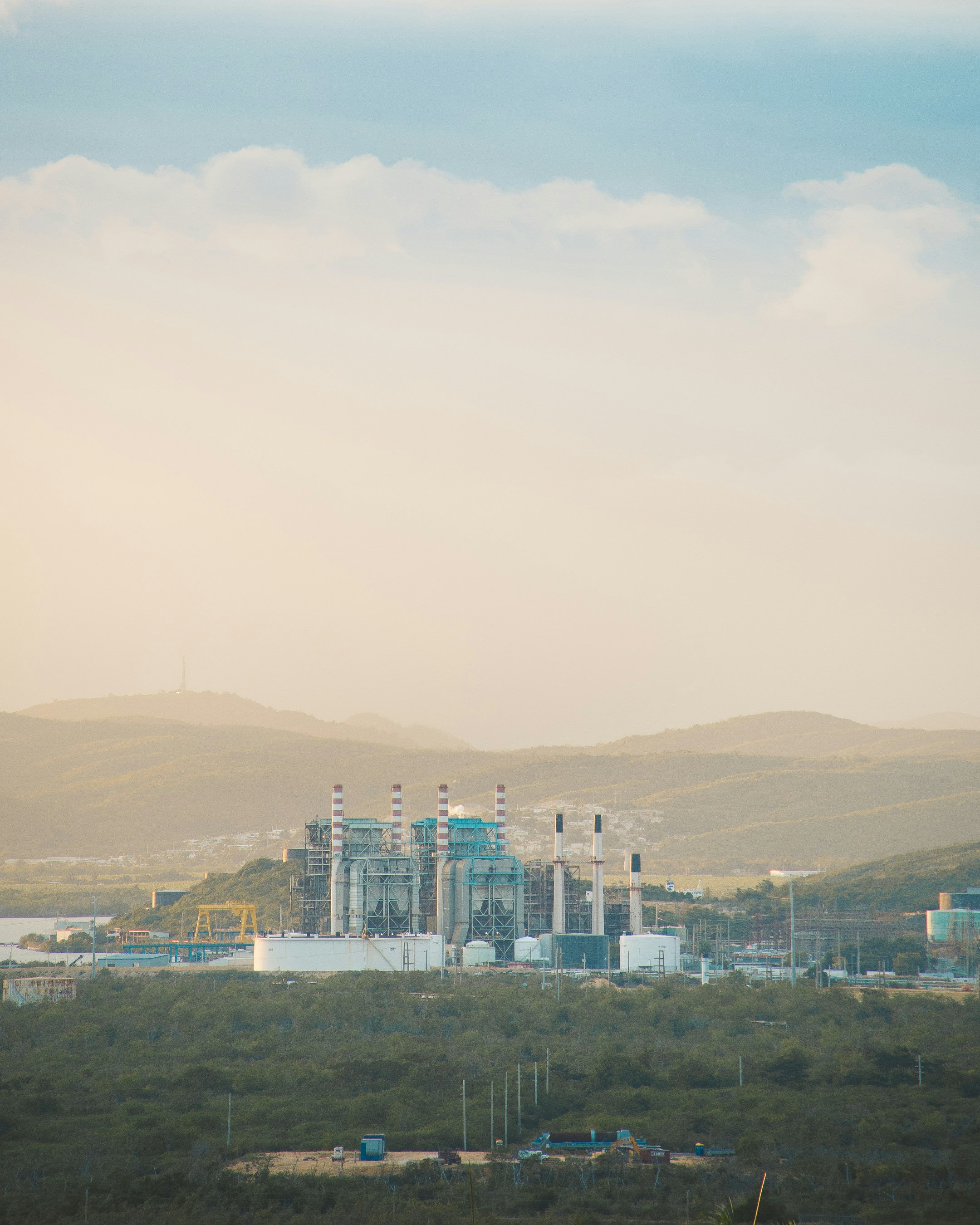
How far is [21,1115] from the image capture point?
3934 centimetres

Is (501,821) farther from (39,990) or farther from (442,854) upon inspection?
(39,990)

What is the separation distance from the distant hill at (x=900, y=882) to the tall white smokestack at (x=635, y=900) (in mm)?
42344

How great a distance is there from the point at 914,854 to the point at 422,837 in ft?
264

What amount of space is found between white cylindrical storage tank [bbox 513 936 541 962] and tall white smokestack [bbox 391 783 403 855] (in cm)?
893

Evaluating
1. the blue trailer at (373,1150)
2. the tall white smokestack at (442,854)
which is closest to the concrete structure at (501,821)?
the tall white smokestack at (442,854)

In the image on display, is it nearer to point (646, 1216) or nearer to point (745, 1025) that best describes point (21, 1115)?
point (646, 1216)

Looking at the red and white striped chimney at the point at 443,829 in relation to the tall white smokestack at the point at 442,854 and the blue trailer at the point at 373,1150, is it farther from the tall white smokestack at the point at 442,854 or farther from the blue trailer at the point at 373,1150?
the blue trailer at the point at 373,1150

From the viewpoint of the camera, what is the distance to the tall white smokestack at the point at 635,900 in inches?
3354

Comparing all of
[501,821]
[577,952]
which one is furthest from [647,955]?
[501,821]

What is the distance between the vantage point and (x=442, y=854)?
85.1 metres

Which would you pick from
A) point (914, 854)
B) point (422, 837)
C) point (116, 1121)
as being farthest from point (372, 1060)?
point (914, 854)

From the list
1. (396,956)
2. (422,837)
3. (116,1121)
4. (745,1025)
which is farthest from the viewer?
(422,837)

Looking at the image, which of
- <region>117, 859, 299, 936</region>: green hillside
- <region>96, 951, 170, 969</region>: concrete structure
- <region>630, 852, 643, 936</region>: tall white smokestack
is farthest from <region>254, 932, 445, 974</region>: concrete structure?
<region>117, 859, 299, 936</region>: green hillside

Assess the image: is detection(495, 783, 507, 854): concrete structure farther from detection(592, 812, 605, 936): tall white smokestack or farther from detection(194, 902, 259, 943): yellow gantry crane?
detection(194, 902, 259, 943): yellow gantry crane
